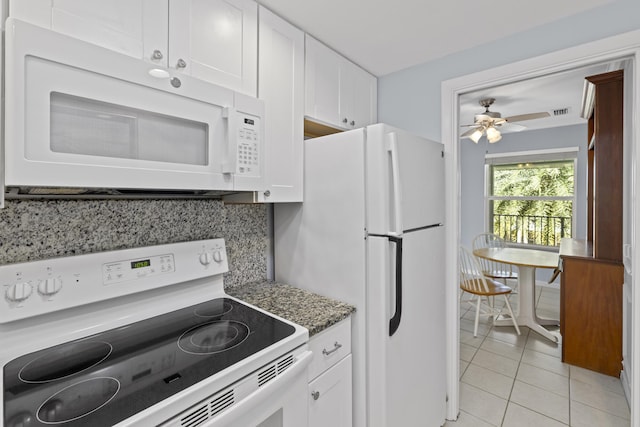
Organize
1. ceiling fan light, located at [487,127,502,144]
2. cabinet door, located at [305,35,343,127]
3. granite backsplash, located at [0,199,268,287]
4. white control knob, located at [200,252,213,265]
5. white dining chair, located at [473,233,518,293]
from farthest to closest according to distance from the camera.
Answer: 1. white dining chair, located at [473,233,518,293]
2. ceiling fan light, located at [487,127,502,144]
3. cabinet door, located at [305,35,343,127]
4. white control knob, located at [200,252,213,265]
5. granite backsplash, located at [0,199,268,287]

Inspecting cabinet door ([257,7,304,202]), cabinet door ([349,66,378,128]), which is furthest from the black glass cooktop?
cabinet door ([349,66,378,128])

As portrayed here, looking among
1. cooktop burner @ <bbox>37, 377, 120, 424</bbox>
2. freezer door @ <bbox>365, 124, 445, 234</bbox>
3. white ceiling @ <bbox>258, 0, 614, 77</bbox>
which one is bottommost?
cooktop burner @ <bbox>37, 377, 120, 424</bbox>

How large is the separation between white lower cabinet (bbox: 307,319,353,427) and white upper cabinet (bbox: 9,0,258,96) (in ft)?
3.80

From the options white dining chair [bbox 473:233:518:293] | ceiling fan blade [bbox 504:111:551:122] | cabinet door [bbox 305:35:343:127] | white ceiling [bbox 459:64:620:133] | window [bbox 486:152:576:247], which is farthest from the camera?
window [bbox 486:152:576:247]

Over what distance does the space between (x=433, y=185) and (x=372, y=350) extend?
36.4 inches

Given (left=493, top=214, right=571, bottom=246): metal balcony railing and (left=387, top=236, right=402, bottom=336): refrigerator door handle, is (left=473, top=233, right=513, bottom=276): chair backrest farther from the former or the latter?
(left=387, top=236, right=402, bottom=336): refrigerator door handle

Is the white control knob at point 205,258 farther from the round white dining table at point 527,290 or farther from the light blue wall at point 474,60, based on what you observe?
the round white dining table at point 527,290

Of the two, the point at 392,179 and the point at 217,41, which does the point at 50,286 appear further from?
the point at 392,179

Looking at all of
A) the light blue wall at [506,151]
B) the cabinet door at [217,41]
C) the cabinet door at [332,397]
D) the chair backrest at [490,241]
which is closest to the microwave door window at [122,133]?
the cabinet door at [217,41]

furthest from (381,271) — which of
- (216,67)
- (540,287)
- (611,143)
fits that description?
(540,287)

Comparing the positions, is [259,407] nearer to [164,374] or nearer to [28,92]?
[164,374]

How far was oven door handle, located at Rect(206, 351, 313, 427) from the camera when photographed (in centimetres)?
88

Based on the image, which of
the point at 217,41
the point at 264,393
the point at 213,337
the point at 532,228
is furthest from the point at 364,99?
the point at 532,228

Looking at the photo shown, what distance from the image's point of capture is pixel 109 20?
100 cm
